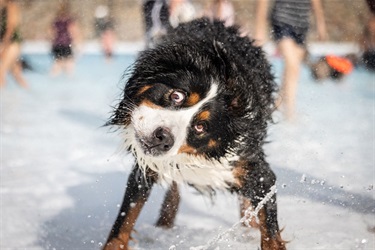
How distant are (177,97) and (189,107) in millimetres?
73

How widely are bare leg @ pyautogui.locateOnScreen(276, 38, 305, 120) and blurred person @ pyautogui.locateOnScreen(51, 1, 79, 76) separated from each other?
8.84 metres

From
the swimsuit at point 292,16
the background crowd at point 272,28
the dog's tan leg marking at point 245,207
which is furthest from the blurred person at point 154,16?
the dog's tan leg marking at point 245,207

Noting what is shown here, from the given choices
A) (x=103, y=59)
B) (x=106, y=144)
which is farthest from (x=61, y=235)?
(x=103, y=59)

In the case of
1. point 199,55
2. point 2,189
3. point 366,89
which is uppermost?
point 199,55

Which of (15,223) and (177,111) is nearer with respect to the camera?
(177,111)

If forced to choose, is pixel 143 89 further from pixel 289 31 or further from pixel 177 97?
pixel 289 31

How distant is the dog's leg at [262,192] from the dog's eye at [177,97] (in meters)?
0.49

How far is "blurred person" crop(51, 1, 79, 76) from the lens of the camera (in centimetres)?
1482

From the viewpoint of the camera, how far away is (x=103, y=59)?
1978cm

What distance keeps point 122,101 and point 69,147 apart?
10.1 ft

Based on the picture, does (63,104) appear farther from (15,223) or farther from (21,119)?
(15,223)

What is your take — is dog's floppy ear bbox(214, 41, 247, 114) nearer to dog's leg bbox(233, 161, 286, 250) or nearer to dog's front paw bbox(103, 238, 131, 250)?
dog's leg bbox(233, 161, 286, 250)

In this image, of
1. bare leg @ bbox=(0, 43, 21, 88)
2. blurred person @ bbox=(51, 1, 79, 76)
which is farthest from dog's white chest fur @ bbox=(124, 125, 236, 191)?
blurred person @ bbox=(51, 1, 79, 76)

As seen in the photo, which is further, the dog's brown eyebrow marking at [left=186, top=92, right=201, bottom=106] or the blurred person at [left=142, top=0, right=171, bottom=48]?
the blurred person at [left=142, top=0, right=171, bottom=48]
